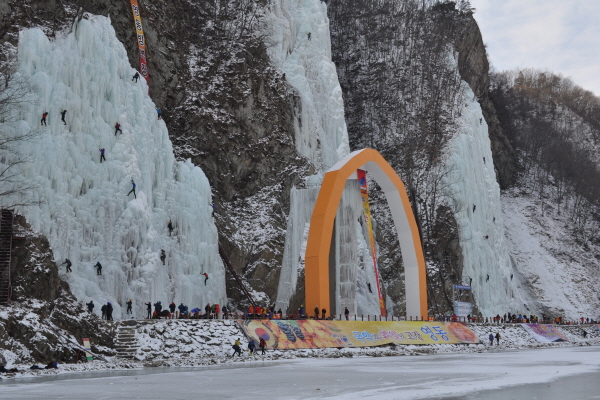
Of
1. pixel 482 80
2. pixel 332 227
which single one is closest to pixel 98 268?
pixel 332 227

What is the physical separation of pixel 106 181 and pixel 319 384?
21.3 m

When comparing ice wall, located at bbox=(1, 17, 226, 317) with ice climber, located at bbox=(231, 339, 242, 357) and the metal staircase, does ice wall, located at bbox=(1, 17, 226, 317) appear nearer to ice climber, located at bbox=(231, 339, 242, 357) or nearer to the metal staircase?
the metal staircase

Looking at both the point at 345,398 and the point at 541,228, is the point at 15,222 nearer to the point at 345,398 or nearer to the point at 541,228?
the point at 345,398

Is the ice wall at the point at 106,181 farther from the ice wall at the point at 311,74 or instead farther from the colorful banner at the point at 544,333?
the colorful banner at the point at 544,333

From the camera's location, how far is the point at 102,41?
121 feet

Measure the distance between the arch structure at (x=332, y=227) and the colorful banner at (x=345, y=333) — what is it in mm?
2293

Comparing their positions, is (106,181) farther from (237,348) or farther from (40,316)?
(237,348)

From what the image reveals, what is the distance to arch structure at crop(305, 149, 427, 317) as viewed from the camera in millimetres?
36000

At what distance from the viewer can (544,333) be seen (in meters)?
50.6

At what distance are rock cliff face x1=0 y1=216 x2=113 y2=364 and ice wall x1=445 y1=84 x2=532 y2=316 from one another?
126 feet

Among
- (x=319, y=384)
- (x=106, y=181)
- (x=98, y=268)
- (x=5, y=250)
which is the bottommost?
(x=319, y=384)

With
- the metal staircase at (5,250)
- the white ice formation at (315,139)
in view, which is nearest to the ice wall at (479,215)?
the white ice formation at (315,139)

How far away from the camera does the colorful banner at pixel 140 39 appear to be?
145 feet

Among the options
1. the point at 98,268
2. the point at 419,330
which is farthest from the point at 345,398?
the point at 419,330
